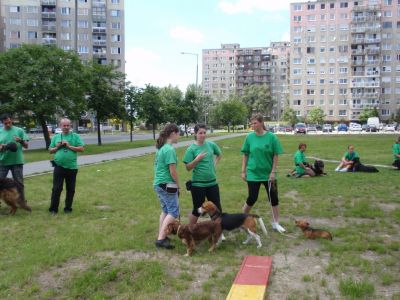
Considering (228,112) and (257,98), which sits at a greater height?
(257,98)

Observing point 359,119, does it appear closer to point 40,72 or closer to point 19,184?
point 40,72

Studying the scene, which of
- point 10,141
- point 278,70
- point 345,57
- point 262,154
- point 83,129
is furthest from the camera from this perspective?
point 278,70

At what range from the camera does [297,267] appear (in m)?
5.26

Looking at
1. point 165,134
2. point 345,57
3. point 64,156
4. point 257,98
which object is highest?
point 345,57

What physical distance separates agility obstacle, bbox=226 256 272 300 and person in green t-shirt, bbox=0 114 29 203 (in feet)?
16.6

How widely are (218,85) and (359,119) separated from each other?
7772 cm

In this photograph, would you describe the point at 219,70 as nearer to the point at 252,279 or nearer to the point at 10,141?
the point at 10,141

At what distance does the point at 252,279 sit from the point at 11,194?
5.39 metres

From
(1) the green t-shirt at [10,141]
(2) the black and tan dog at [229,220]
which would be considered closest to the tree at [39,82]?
(1) the green t-shirt at [10,141]

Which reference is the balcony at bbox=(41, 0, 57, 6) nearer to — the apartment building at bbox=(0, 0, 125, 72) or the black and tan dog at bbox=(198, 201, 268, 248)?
the apartment building at bbox=(0, 0, 125, 72)

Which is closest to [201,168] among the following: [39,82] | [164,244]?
[164,244]

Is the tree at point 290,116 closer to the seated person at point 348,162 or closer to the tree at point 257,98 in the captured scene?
the tree at point 257,98

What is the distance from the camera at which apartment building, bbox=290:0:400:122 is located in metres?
106

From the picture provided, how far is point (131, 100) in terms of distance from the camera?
3878 centimetres
